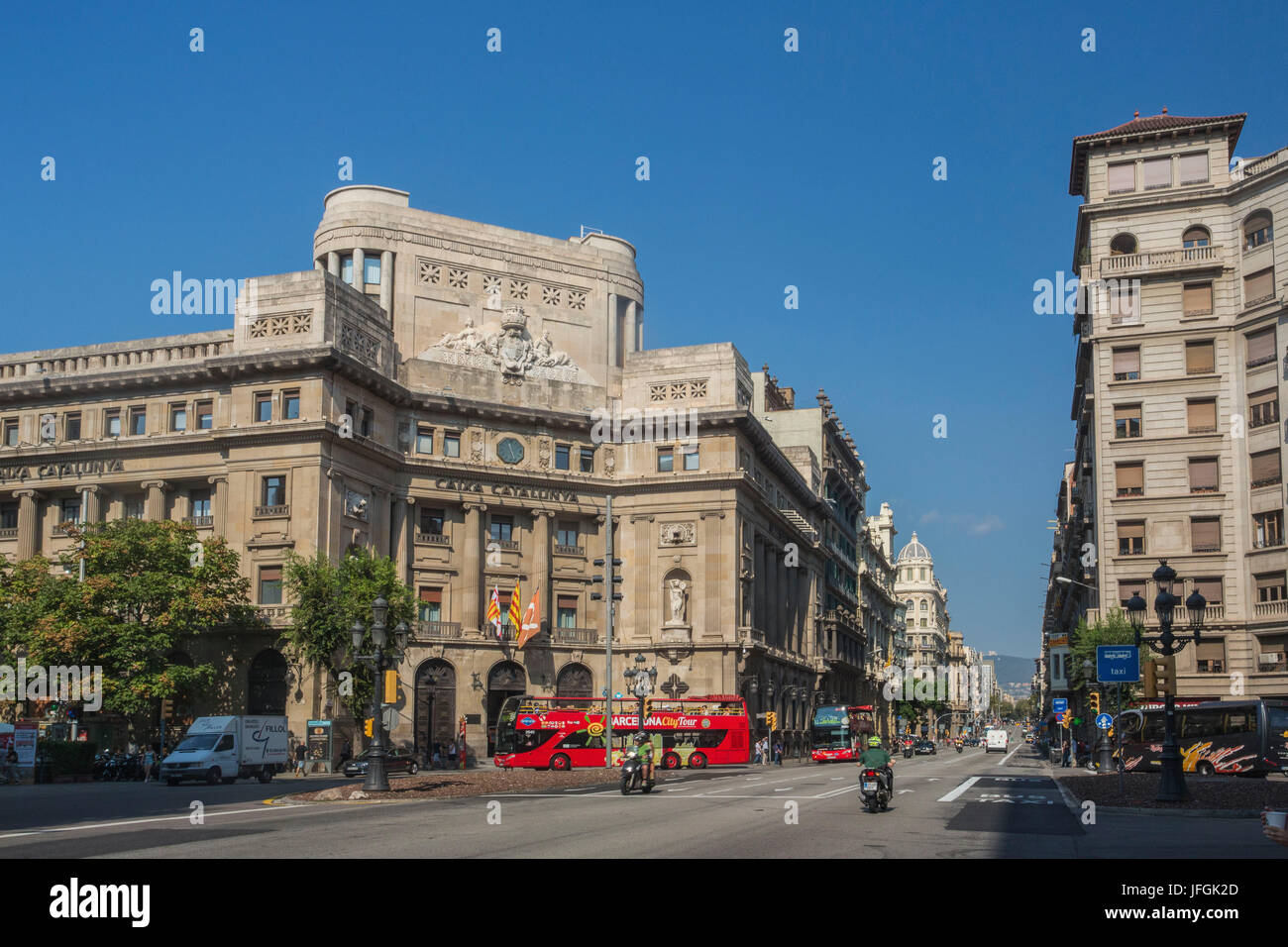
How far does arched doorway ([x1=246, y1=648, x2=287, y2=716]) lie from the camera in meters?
58.2

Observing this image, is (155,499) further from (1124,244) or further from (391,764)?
(1124,244)

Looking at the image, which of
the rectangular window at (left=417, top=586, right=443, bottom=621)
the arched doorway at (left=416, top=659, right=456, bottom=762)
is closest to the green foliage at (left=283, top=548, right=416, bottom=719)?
the arched doorway at (left=416, top=659, right=456, bottom=762)

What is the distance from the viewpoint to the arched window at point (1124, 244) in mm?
65750

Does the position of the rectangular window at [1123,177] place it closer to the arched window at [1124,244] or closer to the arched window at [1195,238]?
the arched window at [1124,244]

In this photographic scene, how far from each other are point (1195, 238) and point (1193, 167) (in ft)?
12.3

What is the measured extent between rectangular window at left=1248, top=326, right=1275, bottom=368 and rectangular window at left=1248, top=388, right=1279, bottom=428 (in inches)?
59.4

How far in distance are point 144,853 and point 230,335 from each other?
47.3 metres

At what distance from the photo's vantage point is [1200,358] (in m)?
63.1

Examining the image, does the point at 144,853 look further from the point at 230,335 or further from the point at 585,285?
the point at 585,285

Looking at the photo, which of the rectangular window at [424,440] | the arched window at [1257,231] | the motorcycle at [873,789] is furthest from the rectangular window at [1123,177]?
the motorcycle at [873,789]

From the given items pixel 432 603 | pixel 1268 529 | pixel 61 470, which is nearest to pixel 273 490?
pixel 432 603

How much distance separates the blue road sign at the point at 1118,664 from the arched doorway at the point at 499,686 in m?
40.2

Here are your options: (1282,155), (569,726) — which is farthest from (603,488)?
(1282,155)

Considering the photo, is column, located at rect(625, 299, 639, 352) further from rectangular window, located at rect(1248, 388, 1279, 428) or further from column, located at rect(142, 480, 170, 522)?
rectangular window, located at rect(1248, 388, 1279, 428)
